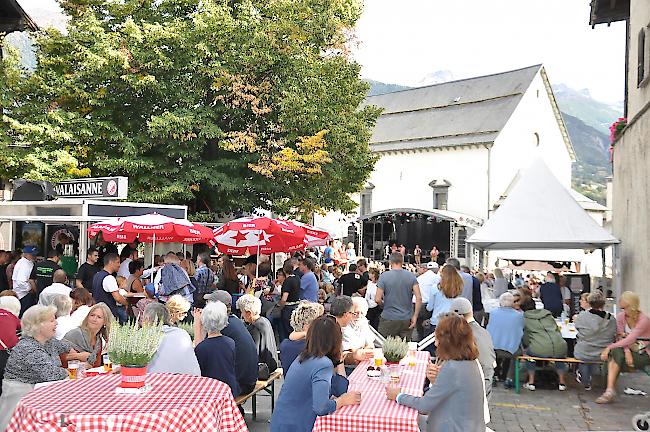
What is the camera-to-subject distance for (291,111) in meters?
23.7

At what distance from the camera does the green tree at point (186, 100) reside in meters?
22.8

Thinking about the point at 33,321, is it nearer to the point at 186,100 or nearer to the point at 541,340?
the point at 541,340

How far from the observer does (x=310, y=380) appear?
520 centimetres

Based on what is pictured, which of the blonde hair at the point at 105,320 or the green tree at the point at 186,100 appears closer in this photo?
the blonde hair at the point at 105,320

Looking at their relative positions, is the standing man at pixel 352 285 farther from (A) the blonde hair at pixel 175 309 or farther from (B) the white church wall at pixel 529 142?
(B) the white church wall at pixel 529 142

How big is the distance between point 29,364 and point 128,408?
1.50 m

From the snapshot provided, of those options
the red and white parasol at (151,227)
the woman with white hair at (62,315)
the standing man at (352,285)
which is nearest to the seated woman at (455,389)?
the woman with white hair at (62,315)

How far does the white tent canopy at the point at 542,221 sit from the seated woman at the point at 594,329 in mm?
2696

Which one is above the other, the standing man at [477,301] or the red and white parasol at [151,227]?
the red and white parasol at [151,227]

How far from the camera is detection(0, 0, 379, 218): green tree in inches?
899

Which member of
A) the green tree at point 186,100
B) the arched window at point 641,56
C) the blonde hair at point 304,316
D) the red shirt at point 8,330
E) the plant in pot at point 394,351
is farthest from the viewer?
the green tree at point 186,100

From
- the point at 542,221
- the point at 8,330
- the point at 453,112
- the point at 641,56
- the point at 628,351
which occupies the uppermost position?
the point at 453,112

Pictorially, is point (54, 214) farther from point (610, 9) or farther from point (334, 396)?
point (610, 9)

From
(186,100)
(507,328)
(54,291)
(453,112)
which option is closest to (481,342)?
(507,328)
